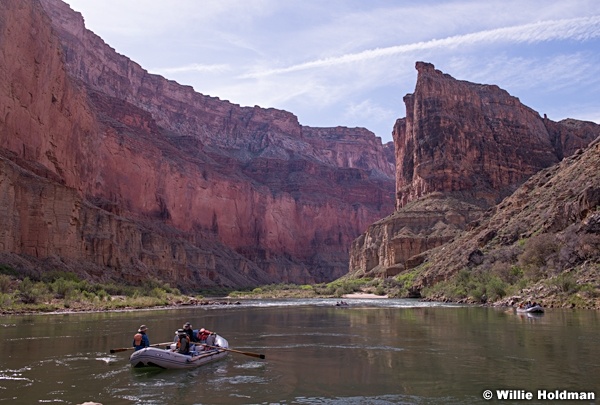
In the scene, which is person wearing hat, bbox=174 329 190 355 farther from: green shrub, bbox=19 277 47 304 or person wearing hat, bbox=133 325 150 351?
green shrub, bbox=19 277 47 304

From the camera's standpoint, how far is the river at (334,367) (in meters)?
14.1

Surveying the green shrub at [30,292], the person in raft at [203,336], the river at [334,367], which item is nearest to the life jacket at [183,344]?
the river at [334,367]

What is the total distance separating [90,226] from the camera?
72312 mm

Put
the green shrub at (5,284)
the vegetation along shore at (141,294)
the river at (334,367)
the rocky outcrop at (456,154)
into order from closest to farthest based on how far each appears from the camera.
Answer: the river at (334,367)
the vegetation along shore at (141,294)
the green shrub at (5,284)
the rocky outcrop at (456,154)

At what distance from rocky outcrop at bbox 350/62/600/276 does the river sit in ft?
248

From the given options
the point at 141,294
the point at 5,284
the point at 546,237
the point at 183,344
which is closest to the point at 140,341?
the point at 183,344

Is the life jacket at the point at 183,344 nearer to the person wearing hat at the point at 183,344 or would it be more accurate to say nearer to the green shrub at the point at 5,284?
the person wearing hat at the point at 183,344

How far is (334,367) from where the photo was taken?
18.1 meters

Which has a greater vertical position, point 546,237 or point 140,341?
point 546,237

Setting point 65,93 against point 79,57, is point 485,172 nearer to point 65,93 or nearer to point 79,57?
point 65,93

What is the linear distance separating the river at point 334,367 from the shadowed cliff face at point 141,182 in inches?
1358

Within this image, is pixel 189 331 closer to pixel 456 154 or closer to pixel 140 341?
pixel 140 341

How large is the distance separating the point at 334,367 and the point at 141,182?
101m

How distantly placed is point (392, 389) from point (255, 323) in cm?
2260
